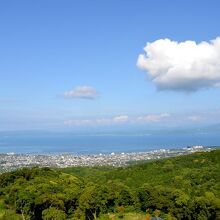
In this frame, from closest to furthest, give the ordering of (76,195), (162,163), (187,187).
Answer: (76,195)
(187,187)
(162,163)

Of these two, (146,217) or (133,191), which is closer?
(146,217)

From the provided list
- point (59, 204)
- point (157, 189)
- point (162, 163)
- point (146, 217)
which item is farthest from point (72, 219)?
point (162, 163)

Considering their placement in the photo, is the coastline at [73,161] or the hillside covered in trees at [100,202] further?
the coastline at [73,161]

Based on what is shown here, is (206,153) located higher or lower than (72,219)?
higher

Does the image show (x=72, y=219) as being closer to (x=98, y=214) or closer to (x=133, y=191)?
(x=98, y=214)

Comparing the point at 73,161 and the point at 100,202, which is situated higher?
the point at 73,161

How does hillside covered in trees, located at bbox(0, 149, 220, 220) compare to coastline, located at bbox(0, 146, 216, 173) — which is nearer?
hillside covered in trees, located at bbox(0, 149, 220, 220)

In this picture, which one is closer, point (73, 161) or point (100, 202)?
point (100, 202)

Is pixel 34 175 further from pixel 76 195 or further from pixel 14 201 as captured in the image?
pixel 76 195

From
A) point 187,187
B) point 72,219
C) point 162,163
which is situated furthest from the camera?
point 162,163

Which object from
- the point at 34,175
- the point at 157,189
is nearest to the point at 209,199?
the point at 157,189
